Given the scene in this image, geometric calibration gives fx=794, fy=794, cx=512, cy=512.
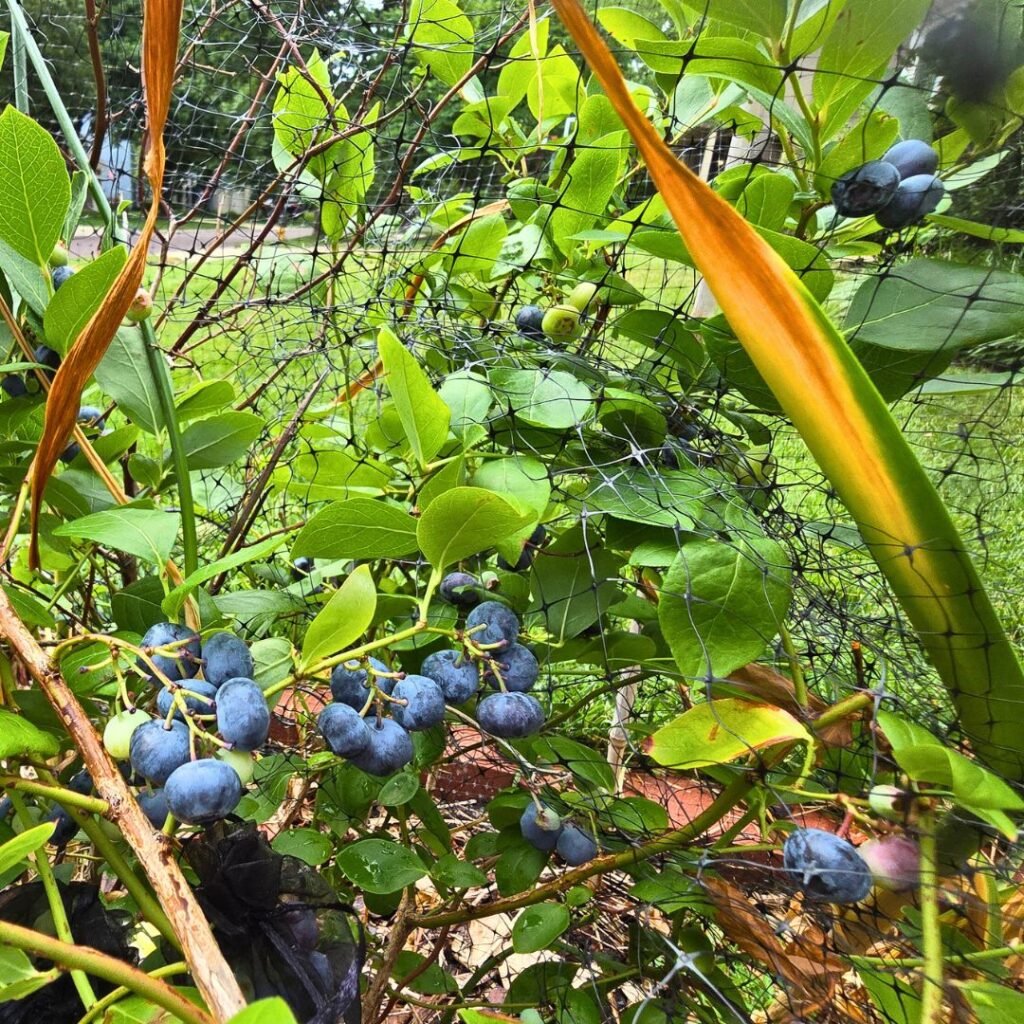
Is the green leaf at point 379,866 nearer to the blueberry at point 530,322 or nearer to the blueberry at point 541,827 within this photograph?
the blueberry at point 541,827

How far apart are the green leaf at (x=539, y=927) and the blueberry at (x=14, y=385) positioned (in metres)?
0.49

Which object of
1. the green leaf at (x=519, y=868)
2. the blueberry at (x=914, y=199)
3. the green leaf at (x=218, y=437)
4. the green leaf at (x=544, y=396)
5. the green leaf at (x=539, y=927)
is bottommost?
the green leaf at (x=539, y=927)

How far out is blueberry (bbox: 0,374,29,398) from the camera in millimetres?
533

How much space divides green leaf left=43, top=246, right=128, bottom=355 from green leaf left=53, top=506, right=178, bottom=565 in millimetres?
105

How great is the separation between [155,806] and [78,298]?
266 millimetres

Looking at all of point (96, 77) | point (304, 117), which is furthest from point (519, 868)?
point (96, 77)

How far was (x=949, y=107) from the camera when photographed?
46 centimetres

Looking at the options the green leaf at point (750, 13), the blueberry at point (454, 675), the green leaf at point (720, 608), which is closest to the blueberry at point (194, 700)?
the blueberry at point (454, 675)

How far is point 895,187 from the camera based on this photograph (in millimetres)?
420

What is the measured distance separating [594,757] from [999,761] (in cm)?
25

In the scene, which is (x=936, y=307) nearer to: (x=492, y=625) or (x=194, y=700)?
(x=492, y=625)

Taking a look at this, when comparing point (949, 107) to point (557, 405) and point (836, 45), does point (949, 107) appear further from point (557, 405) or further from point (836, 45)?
point (557, 405)

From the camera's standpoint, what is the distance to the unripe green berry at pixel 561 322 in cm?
56

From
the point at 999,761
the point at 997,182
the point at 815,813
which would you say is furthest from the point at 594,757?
the point at 997,182
